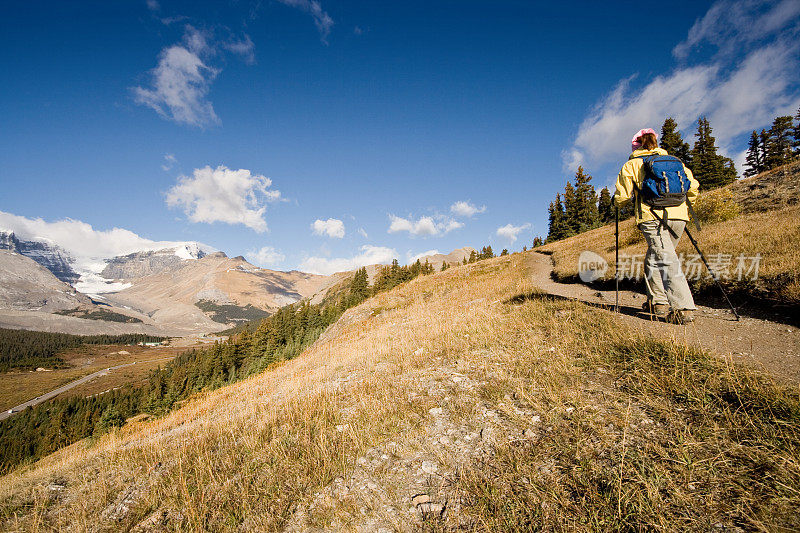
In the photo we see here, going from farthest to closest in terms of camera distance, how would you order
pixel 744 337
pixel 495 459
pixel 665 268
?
pixel 665 268 < pixel 744 337 < pixel 495 459

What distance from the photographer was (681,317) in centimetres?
633

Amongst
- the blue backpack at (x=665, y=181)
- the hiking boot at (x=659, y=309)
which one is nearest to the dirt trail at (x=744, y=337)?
the hiking boot at (x=659, y=309)

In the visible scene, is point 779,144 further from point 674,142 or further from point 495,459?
point 495,459

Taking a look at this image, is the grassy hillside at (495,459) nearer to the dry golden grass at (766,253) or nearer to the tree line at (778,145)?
the dry golden grass at (766,253)

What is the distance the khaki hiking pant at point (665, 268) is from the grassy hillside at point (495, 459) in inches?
70.2

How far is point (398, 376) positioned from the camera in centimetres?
672

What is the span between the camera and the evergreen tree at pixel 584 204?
56219 millimetres

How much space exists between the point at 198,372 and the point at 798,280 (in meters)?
77.3

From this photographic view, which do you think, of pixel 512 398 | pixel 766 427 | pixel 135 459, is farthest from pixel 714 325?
pixel 135 459

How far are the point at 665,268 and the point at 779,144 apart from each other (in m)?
71.5

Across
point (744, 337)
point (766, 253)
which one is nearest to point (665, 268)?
point (744, 337)

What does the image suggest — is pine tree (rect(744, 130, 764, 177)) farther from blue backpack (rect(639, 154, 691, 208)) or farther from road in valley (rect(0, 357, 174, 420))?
road in valley (rect(0, 357, 174, 420))

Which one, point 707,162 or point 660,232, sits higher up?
point 707,162

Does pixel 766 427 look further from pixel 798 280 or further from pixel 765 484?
pixel 798 280
